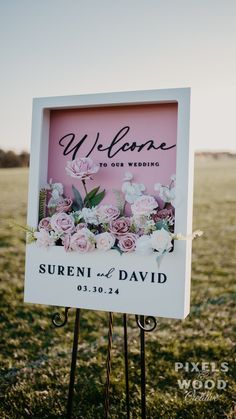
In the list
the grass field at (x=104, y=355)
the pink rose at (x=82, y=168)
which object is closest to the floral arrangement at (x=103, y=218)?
the pink rose at (x=82, y=168)

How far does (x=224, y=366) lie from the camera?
3574 mm

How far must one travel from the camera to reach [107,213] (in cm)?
216

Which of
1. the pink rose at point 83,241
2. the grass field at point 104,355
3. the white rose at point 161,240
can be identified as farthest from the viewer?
the grass field at point 104,355

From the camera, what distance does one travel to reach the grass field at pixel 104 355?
3.02 meters

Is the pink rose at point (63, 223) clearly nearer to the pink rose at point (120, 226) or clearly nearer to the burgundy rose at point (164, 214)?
the pink rose at point (120, 226)

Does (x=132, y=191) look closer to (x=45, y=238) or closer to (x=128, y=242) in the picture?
(x=128, y=242)

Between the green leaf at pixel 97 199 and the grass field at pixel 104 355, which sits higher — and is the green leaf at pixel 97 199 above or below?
above

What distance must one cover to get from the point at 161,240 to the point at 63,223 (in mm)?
441

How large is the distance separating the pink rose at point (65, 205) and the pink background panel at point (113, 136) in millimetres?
55

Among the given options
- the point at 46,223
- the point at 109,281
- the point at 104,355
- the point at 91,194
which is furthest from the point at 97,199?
the point at 104,355

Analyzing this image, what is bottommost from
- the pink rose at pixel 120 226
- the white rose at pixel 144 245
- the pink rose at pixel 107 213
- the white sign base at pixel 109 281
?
the white sign base at pixel 109 281

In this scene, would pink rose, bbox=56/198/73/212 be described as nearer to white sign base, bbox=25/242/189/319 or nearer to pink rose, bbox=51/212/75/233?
pink rose, bbox=51/212/75/233

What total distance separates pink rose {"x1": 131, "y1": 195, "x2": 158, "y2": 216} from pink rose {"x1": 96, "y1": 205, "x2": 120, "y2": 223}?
83 millimetres

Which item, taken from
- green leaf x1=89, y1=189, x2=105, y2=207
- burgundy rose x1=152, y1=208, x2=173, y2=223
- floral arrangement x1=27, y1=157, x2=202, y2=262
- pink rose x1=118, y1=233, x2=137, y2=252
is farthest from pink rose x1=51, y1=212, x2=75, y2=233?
burgundy rose x1=152, y1=208, x2=173, y2=223
